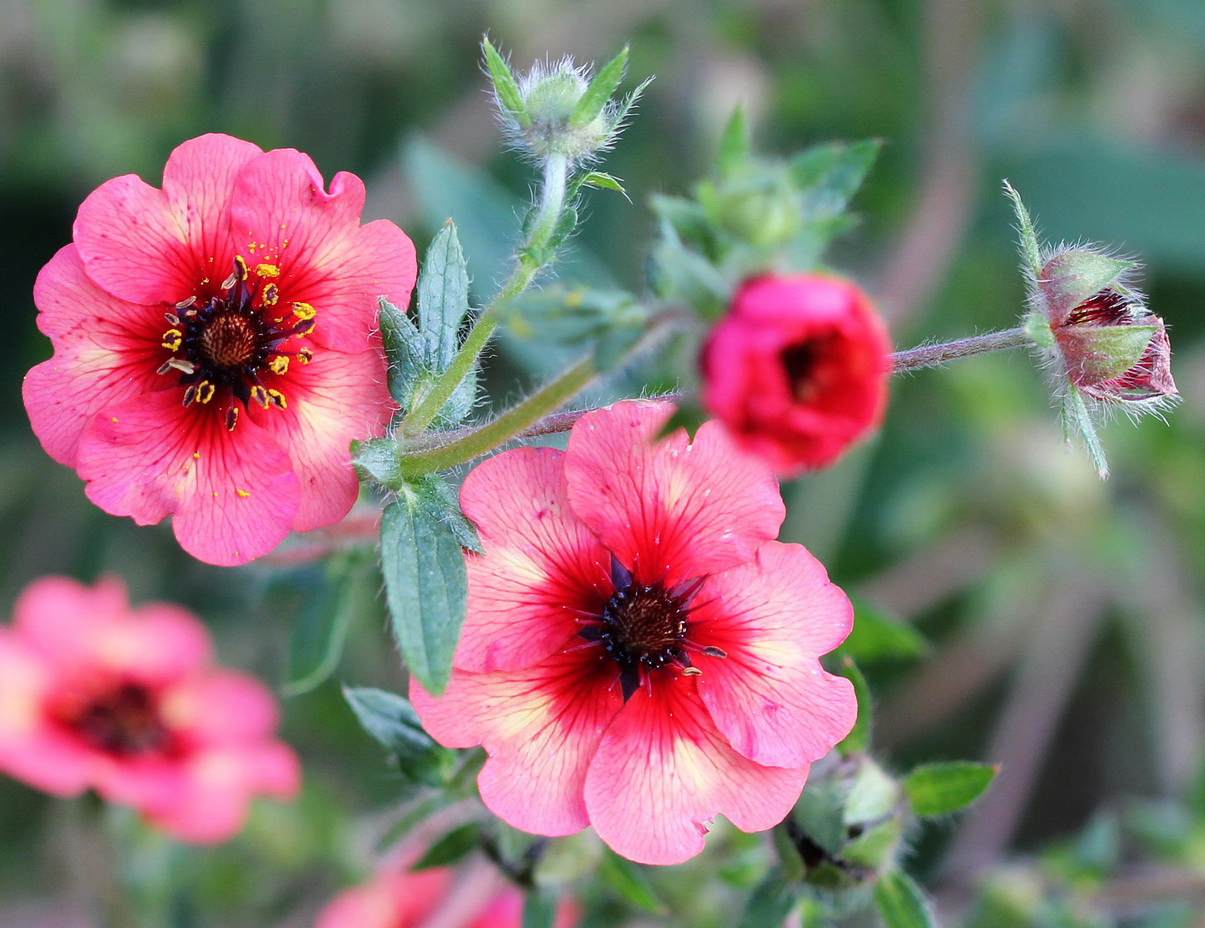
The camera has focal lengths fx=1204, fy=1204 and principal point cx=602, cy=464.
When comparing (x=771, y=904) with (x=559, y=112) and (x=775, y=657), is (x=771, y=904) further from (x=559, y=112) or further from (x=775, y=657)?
(x=559, y=112)

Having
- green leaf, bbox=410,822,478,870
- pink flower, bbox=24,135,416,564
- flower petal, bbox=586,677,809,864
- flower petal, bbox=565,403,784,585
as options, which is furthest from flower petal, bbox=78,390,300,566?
green leaf, bbox=410,822,478,870

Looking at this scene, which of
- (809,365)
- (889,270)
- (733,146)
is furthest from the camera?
(889,270)

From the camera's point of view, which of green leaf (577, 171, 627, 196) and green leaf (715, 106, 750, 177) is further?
green leaf (577, 171, 627, 196)

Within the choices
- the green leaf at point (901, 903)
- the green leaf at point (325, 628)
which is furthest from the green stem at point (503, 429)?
the green leaf at point (901, 903)

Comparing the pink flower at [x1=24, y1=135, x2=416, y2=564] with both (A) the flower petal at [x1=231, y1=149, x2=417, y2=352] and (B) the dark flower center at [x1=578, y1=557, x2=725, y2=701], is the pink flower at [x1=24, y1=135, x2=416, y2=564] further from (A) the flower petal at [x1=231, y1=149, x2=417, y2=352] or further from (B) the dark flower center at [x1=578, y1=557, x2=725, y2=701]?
(B) the dark flower center at [x1=578, y1=557, x2=725, y2=701]

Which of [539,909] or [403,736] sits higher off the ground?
[403,736]

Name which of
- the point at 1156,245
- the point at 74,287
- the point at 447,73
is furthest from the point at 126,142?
the point at 1156,245

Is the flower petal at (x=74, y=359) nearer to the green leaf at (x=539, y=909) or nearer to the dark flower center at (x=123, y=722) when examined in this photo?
the green leaf at (x=539, y=909)

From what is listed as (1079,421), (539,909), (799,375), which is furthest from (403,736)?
(1079,421)
